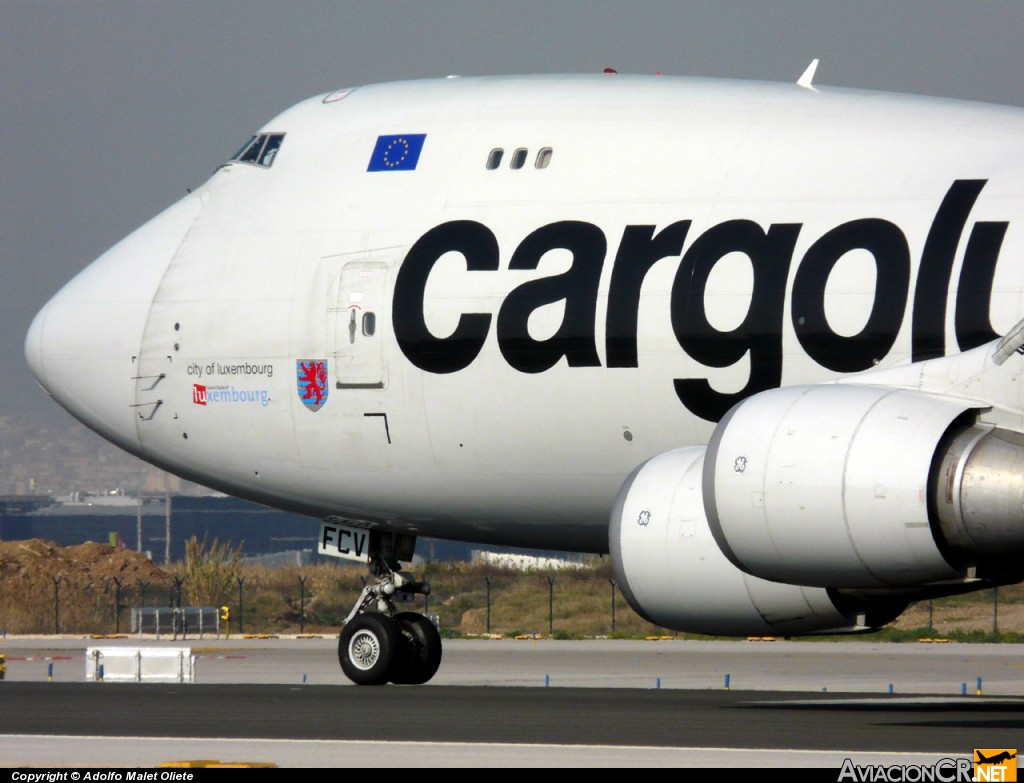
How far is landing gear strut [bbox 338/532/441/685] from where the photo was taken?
23.6m

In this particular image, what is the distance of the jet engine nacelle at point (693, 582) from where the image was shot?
1803 cm

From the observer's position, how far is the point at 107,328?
23.6 m

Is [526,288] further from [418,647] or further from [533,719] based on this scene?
[418,647]

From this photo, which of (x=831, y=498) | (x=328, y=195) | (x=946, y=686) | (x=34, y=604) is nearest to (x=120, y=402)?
(x=328, y=195)

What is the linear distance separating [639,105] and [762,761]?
902 centimetres

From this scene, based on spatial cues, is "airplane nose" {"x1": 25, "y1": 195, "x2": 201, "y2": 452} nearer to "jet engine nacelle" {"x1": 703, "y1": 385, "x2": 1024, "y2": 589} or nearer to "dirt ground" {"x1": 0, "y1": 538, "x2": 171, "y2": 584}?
"jet engine nacelle" {"x1": 703, "y1": 385, "x2": 1024, "y2": 589}

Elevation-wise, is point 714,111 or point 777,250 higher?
point 714,111

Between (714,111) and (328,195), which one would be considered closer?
(714,111)

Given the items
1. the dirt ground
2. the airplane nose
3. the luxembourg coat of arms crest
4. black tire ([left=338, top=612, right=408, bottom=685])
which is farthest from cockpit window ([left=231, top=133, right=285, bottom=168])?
the dirt ground

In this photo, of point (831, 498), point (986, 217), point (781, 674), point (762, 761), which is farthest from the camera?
point (781, 674)

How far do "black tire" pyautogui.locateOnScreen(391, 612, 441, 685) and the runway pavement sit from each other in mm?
224

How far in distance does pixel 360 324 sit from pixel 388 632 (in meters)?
4.15

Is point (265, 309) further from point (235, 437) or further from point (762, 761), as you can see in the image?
point (762, 761)

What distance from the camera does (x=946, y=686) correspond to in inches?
1148
